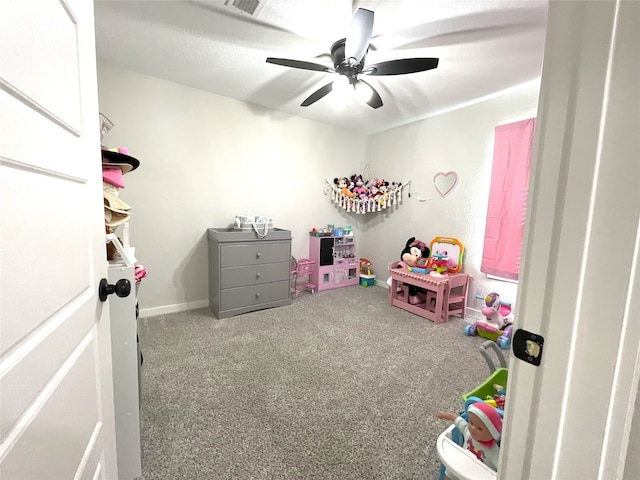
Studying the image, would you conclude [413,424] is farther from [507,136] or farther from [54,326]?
[507,136]

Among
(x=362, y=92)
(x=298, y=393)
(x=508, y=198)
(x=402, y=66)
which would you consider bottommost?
(x=298, y=393)

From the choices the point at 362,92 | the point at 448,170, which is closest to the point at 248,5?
the point at 362,92

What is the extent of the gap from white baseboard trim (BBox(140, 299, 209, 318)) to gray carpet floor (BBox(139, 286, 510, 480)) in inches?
3.5

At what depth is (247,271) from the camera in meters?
2.76

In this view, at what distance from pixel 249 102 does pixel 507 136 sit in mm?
2706

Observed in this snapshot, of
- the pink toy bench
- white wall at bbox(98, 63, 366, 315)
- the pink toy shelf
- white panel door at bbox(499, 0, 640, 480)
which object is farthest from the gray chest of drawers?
white panel door at bbox(499, 0, 640, 480)

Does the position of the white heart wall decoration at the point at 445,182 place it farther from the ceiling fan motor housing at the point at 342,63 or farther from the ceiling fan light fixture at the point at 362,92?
the ceiling fan motor housing at the point at 342,63

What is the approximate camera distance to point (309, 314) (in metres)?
2.79

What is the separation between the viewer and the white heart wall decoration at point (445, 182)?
3.01m

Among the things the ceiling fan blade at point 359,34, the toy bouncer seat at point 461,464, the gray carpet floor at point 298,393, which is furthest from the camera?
the ceiling fan blade at point 359,34

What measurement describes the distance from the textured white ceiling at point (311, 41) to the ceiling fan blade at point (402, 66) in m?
0.21

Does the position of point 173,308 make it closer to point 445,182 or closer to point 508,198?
point 445,182

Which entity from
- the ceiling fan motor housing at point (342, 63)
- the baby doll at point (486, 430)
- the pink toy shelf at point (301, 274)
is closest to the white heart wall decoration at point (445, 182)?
the ceiling fan motor housing at point (342, 63)

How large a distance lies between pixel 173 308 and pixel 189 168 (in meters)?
1.49
